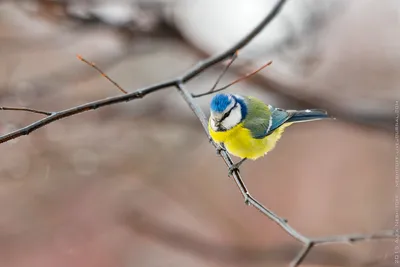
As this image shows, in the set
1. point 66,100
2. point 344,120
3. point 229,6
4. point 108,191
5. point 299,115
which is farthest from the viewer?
point 108,191

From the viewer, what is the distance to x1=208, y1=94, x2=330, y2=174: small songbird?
0.72m

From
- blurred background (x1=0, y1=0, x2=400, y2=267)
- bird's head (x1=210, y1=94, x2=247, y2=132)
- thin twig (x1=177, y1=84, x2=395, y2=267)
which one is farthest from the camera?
blurred background (x1=0, y1=0, x2=400, y2=267)

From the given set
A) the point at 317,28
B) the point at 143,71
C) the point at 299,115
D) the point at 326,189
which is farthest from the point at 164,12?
the point at 143,71

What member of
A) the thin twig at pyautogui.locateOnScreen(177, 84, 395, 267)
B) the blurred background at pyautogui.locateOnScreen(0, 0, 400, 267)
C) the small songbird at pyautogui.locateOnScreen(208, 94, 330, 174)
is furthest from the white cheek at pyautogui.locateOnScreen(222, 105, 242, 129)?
the blurred background at pyautogui.locateOnScreen(0, 0, 400, 267)

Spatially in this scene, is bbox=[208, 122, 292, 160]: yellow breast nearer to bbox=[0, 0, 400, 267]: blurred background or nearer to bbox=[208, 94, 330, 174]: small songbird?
bbox=[208, 94, 330, 174]: small songbird

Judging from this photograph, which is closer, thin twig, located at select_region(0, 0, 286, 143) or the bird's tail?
thin twig, located at select_region(0, 0, 286, 143)

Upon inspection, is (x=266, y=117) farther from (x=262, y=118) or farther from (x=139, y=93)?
(x=139, y=93)

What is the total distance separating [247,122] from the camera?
0.77 meters

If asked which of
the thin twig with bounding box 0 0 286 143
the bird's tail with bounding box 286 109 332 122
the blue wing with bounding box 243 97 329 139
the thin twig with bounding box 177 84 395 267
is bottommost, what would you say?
the thin twig with bounding box 177 84 395 267

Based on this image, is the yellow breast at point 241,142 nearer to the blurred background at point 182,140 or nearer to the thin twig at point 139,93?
the thin twig at point 139,93

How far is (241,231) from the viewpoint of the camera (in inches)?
79.4

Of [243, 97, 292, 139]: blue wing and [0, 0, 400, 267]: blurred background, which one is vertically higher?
[0, 0, 400, 267]: blurred background

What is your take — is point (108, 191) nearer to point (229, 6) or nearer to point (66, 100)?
point (66, 100)

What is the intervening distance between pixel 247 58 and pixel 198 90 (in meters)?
0.38
